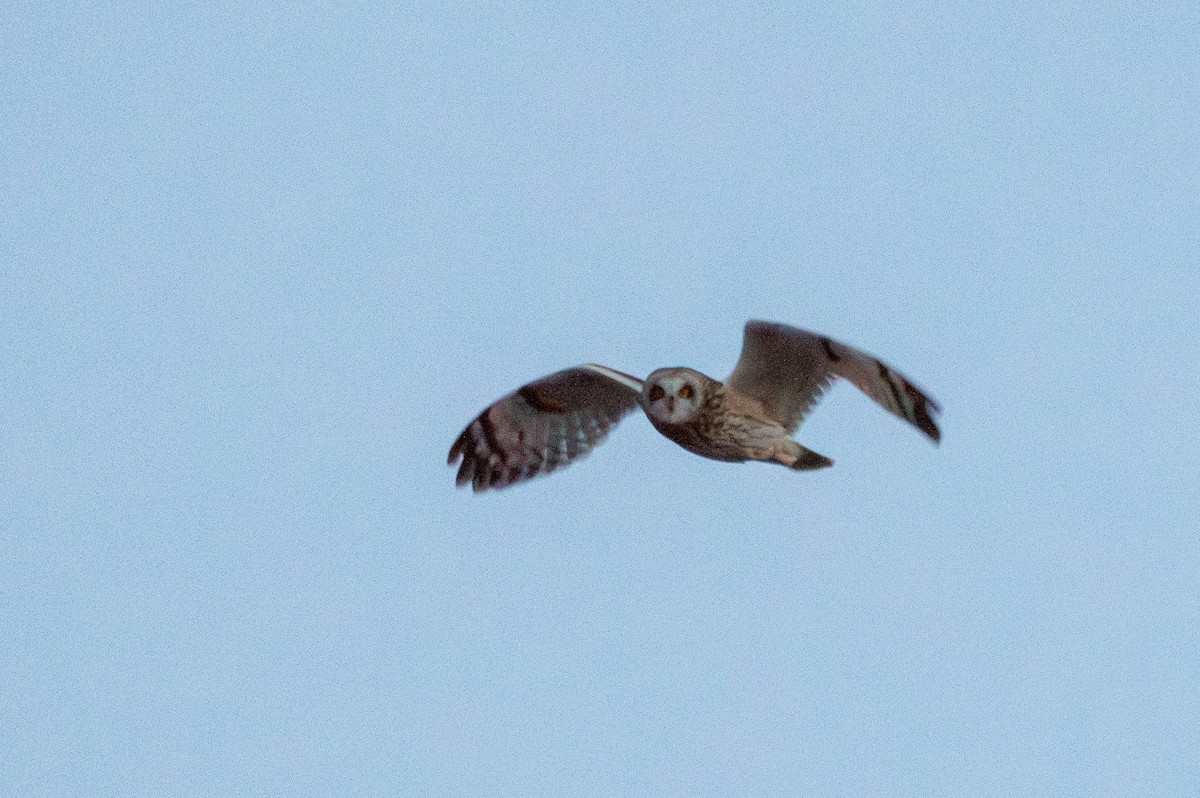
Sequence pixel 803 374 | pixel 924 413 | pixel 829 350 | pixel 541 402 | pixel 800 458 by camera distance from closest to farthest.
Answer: pixel 924 413 → pixel 829 350 → pixel 800 458 → pixel 803 374 → pixel 541 402

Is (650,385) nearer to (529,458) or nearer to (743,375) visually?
(743,375)

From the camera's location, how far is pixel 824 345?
8.77 m

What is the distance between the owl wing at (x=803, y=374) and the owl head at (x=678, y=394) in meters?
0.28

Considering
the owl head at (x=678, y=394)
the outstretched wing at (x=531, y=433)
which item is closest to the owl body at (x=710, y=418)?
the owl head at (x=678, y=394)

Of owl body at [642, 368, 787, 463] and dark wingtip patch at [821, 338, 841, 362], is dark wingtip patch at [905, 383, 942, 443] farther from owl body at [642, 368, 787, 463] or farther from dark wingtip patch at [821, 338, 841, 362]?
owl body at [642, 368, 787, 463]

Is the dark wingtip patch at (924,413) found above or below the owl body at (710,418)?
below

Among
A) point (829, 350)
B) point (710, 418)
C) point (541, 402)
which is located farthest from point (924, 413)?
point (541, 402)

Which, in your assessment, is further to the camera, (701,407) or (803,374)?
(803,374)

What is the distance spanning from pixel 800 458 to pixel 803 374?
413 mm

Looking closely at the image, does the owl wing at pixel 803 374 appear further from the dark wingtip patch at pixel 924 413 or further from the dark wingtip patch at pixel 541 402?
the dark wingtip patch at pixel 541 402

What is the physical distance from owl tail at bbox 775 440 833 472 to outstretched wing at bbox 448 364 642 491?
1.18 meters

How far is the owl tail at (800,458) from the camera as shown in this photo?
29.1 feet

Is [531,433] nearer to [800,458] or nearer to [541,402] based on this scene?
[541,402]

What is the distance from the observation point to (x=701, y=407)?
8977 millimetres
